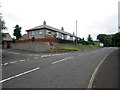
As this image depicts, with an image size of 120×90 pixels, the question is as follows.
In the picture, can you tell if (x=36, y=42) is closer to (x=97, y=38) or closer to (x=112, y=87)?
(x=112, y=87)

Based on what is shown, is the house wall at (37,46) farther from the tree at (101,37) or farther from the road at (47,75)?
the tree at (101,37)

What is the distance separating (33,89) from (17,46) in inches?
1131

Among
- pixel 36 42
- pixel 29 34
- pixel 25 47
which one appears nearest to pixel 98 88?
pixel 36 42

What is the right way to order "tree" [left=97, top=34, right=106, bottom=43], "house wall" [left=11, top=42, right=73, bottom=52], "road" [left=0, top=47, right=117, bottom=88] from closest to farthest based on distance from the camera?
"road" [left=0, top=47, right=117, bottom=88] < "house wall" [left=11, top=42, right=73, bottom=52] < "tree" [left=97, top=34, right=106, bottom=43]

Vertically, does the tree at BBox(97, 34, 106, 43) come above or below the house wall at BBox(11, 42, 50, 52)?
above

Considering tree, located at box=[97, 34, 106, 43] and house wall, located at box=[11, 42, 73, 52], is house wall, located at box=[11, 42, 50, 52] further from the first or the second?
tree, located at box=[97, 34, 106, 43]

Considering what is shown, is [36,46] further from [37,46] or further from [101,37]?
[101,37]

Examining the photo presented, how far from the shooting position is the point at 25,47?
26422mm

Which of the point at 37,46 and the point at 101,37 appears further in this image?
the point at 101,37

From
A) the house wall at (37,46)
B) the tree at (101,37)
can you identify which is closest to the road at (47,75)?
the house wall at (37,46)

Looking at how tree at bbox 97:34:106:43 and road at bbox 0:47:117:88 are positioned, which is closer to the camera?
road at bbox 0:47:117:88

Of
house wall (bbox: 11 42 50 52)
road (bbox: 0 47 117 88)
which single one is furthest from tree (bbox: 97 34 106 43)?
road (bbox: 0 47 117 88)

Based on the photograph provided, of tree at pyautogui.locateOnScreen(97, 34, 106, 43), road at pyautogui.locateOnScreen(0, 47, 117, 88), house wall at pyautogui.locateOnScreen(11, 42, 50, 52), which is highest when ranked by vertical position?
tree at pyautogui.locateOnScreen(97, 34, 106, 43)

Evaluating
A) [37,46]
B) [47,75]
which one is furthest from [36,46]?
[47,75]
